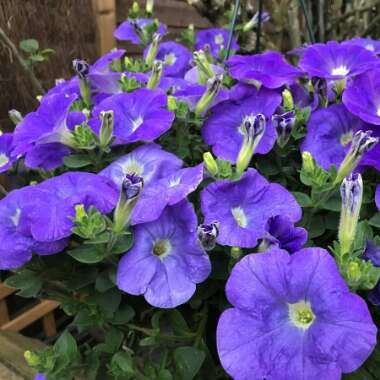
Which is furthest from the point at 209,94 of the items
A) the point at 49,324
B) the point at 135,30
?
the point at 49,324

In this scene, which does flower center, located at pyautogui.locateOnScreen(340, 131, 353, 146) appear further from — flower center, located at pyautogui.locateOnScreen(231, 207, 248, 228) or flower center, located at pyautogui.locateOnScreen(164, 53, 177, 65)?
flower center, located at pyautogui.locateOnScreen(164, 53, 177, 65)

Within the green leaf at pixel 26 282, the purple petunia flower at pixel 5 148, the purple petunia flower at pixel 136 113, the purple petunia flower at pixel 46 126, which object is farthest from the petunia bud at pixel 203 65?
the green leaf at pixel 26 282

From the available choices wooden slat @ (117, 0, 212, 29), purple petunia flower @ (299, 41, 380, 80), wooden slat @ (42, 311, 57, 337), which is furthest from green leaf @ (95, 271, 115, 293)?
wooden slat @ (117, 0, 212, 29)

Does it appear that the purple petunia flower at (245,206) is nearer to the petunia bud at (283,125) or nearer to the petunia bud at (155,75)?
the petunia bud at (283,125)

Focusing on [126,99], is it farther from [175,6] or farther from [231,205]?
[175,6]

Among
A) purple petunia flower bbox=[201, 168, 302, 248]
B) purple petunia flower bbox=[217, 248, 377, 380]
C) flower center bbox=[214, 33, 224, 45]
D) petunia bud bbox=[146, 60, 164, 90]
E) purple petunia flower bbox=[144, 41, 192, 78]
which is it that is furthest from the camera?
flower center bbox=[214, 33, 224, 45]

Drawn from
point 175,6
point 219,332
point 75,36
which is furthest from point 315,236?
point 175,6

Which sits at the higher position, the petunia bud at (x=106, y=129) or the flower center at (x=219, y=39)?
the petunia bud at (x=106, y=129)
